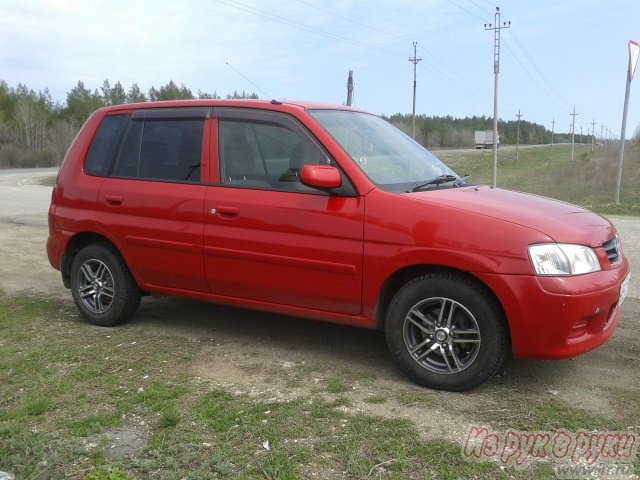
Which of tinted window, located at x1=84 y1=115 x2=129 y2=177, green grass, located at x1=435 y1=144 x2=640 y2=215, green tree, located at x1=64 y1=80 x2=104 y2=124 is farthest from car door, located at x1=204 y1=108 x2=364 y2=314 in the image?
green tree, located at x1=64 y1=80 x2=104 y2=124

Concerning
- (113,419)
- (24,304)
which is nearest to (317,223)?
(113,419)

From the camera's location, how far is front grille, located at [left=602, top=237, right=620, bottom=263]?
12.7 ft

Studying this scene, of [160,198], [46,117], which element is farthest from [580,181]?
[46,117]

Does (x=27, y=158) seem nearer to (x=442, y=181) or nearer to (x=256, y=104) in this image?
(x=256, y=104)

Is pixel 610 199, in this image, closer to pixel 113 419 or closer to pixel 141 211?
pixel 141 211

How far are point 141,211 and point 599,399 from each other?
11.5 ft

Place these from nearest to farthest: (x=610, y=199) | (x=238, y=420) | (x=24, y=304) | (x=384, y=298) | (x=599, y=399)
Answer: (x=238, y=420), (x=599, y=399), (x=384, y=298), (x=24, y=304), (x=610, y=199)

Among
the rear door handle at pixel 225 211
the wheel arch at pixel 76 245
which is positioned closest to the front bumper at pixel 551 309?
the rear door handle at pixel 225 211

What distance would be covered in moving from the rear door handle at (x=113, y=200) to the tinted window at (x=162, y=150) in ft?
0.64

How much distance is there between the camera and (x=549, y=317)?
139 inches

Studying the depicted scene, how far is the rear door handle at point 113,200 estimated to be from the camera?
5.08m

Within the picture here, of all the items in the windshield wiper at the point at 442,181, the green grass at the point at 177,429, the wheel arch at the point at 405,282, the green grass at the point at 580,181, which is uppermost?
the windshield wiper at the point at 442,181

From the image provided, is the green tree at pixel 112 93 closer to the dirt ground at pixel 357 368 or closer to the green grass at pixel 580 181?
the green grass at pixel 580 181

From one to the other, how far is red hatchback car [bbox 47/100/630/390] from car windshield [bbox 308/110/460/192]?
0.02m
